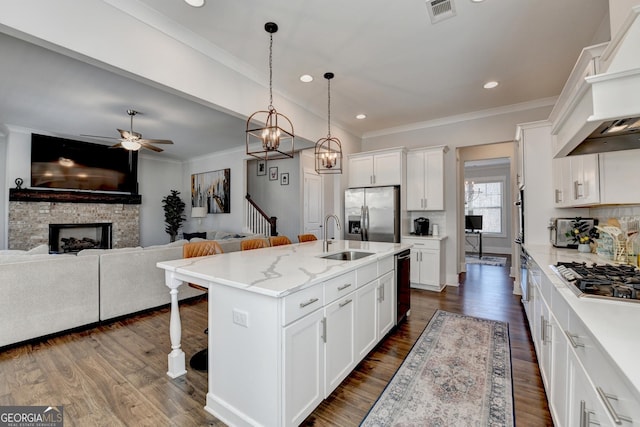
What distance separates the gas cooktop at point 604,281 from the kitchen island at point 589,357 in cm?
3

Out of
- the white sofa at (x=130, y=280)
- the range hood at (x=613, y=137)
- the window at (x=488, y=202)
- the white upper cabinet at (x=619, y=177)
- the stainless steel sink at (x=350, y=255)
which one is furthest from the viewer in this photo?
the window at (x=488, y=202)

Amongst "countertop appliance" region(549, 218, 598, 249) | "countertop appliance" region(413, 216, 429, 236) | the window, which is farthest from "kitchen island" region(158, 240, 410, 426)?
the window

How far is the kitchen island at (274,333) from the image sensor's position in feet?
4.90

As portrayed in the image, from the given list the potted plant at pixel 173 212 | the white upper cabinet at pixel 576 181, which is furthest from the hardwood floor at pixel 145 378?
the potted plant at pixel 173 212

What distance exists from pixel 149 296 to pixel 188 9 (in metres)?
3.24

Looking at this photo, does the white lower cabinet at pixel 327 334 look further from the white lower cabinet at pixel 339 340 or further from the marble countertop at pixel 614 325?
the marble countertop at pixel 614 325

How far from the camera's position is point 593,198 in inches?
84.3

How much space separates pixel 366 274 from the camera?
2.38 m

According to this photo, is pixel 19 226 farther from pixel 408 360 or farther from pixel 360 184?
pixel 408 360

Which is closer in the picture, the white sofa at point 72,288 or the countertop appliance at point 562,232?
the white sofa at point 72,288

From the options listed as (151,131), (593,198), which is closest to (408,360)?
(593,198)

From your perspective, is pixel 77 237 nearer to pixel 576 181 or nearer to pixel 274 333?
pixel 274 333

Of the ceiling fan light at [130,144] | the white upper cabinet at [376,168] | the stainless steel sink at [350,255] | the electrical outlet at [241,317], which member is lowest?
the electrical outlet at [241,317]

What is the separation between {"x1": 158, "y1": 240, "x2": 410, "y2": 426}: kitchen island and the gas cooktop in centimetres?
127
